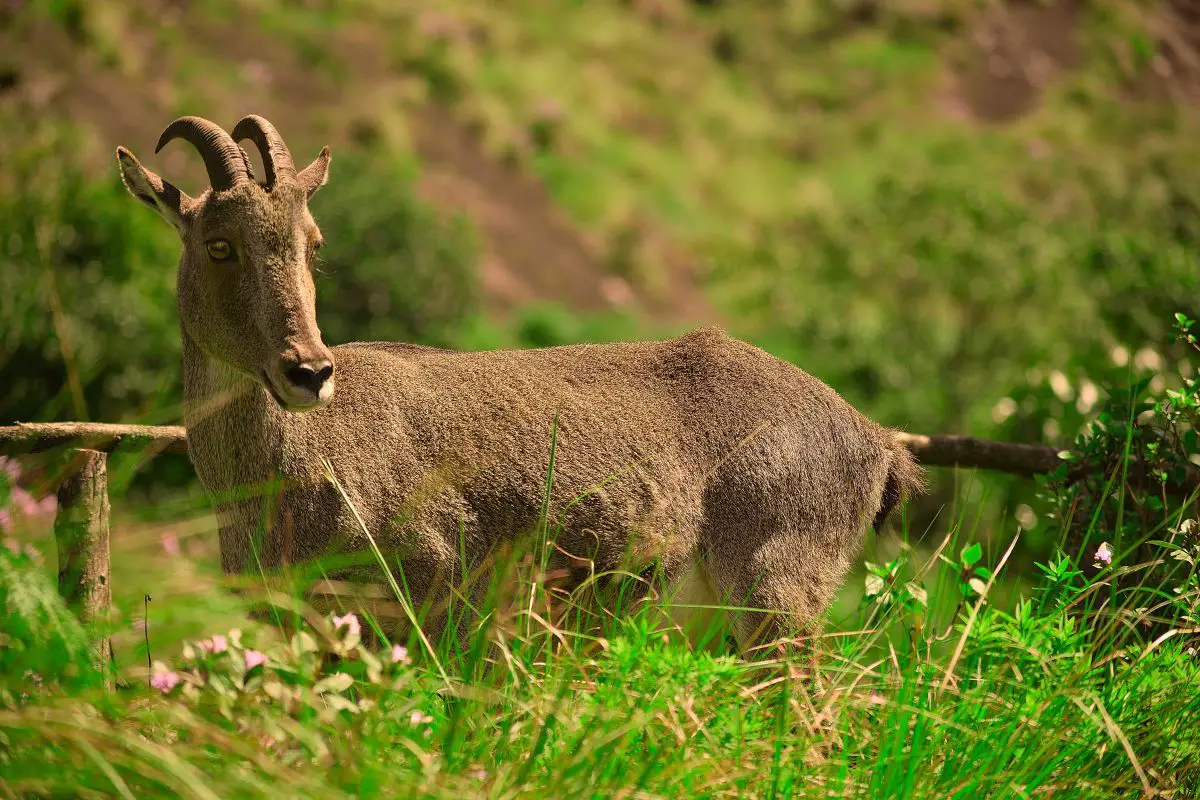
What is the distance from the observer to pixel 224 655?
3.48 meters

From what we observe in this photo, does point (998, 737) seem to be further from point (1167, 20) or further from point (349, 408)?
point (1167, 20)

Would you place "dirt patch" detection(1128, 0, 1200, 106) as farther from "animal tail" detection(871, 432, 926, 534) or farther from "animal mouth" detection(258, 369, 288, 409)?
"animal mouth" detection(258, 369, 288, 409)

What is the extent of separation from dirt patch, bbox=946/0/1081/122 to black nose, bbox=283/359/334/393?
30454mm

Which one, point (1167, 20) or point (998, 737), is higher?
point (1167, 20)

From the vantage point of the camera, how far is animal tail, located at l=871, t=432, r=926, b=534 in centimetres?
555

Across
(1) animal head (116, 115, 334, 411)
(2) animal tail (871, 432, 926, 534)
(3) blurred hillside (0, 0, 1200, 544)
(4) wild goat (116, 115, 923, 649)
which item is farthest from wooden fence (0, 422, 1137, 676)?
(2) animal tail (871, 432, 926, 534)

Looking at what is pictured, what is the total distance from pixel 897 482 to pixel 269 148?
125 inches

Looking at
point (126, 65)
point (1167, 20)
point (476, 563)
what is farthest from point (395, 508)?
point (126, 65)

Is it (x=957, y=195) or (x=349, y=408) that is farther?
(x=957, y=195)

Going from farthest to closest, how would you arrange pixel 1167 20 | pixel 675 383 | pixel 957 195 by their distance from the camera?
1. pixel 957 195
2. pixel 1167 20
3. pixel 675 383

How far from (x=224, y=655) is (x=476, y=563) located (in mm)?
1573

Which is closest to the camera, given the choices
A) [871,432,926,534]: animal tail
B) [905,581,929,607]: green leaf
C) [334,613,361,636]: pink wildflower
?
[334,613,361,636]: pink wildflower

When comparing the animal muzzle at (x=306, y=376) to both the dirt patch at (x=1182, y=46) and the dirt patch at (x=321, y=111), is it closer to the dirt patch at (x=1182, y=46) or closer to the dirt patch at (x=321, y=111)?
the dirt patch at (x=1182, y=46)

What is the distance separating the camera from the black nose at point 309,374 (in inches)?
165
